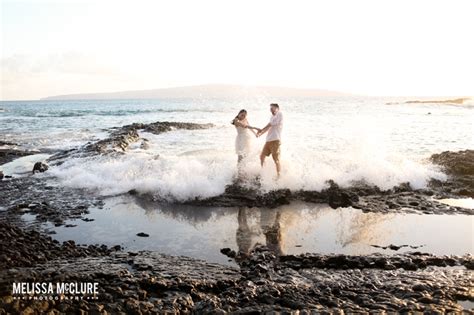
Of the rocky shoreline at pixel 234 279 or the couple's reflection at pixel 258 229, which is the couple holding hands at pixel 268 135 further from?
the rocky shoreline at pixel 234 279

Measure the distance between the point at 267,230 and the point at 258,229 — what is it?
207mm

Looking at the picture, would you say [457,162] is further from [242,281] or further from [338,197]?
[242,281]

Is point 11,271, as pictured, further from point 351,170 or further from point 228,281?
point 351,170

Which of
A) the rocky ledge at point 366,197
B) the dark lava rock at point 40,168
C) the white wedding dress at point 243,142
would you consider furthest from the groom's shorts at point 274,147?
the dark lava rock at point 40,168

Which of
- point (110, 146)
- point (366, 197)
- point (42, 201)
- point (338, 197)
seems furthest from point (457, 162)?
point (110, 146)

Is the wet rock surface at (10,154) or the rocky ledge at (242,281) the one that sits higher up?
the wet rock surface at (10,154)

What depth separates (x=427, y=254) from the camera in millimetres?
6598

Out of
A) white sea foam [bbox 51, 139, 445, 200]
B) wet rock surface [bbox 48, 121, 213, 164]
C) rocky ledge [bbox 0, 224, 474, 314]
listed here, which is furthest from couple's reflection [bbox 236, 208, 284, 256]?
wet rock surface [bbox 48, 121, 213, 164]

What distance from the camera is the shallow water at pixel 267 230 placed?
7.11 meters

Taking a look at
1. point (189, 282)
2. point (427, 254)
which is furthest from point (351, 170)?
point (189, 282)

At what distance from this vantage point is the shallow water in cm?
711

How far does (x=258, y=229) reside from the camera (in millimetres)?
8156

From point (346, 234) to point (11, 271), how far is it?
19.1 feet

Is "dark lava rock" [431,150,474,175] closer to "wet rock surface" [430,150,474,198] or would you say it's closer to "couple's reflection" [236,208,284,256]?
"wet rock surface" [430,150,474,198]
